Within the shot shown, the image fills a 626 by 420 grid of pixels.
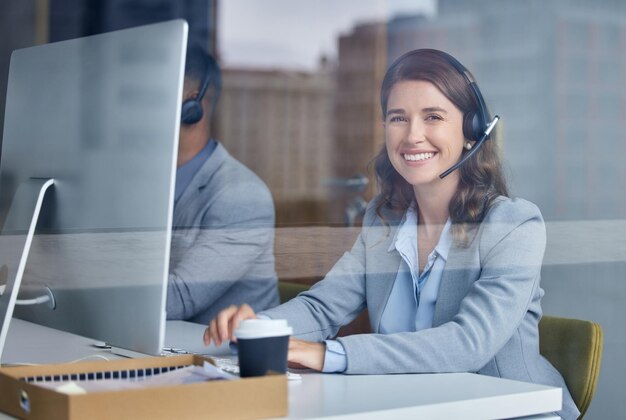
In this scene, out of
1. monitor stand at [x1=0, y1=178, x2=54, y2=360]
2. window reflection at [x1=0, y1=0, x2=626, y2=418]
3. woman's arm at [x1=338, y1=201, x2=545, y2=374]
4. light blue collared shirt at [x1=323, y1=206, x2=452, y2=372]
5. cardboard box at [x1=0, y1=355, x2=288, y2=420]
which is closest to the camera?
cardboard box at [x1=0, y1=355, x2=288, y2=420]

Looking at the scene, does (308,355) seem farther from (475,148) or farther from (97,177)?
(475,148)

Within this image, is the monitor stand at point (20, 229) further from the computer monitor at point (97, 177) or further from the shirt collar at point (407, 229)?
the shirt collar at point (407, 229)

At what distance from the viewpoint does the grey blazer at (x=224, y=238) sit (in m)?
2.30

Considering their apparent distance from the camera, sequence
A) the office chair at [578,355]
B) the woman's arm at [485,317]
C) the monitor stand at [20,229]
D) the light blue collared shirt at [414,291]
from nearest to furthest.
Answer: the monitor stand at [20,229] → the woman's arm at [485,317] → the office chair at [578,355] → the light blue collared shirt at [414,291]

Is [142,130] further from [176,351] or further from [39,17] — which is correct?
[39,17]

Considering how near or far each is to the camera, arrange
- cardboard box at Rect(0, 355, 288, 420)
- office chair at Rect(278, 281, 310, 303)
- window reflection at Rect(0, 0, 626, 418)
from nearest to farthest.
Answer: cardboard box at Rect(0, 355, 288, 420) < office chair at Rect(278, 281, 310, 303) < window reflection at Rect(0, 0, 626, 418)

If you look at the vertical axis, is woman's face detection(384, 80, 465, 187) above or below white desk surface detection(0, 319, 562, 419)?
above

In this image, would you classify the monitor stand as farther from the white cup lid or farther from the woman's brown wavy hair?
the woman's brown wavy hair

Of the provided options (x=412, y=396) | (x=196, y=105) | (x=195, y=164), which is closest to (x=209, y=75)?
(x=196, y=105)

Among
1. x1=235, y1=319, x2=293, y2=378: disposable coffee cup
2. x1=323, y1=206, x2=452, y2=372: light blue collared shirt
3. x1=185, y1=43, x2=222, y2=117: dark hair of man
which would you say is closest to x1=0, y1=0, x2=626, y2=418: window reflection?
x1=185, y1=43, x2=222, y2=117: dark hair of man

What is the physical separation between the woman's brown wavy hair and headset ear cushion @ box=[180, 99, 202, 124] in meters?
0.52

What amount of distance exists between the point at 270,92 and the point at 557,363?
3.33 ft

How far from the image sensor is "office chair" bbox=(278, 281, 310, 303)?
212cm

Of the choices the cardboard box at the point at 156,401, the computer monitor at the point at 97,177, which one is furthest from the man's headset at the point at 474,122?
the cardboard box at the point at 156,401
